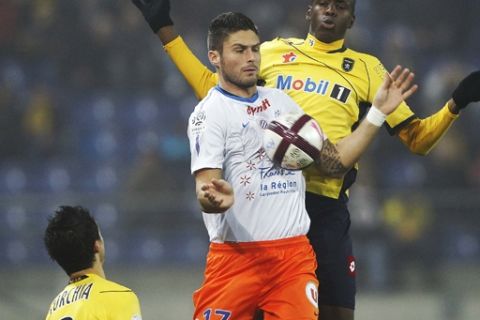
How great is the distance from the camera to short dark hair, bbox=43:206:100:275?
453 centimetres

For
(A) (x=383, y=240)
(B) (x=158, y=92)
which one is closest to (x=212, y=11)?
(B) (x=158, y=92)

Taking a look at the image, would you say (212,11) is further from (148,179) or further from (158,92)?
(148,179)

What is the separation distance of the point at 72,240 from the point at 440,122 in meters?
1.87

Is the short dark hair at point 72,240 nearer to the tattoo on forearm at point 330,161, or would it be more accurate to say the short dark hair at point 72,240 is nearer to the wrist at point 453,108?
the tattoo on forearm at point 330,161

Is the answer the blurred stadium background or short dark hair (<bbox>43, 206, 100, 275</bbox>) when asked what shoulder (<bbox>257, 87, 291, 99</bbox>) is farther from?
the blurred stadium background

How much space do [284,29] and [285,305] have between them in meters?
8.50

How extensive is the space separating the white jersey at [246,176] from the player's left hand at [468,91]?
1051 millimetres

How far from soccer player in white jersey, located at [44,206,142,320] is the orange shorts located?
1.20 ft

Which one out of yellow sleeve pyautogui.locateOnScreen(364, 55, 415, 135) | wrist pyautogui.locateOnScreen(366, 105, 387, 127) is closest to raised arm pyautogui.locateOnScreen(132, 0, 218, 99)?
yellow sleeve pyautogui.locateOnScreen(364, 55, 415, 135)

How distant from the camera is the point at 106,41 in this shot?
12.7 m

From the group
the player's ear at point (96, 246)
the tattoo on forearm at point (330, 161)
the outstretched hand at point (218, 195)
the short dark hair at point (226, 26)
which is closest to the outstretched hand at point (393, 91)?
the tattoo on forearm at point (330, 161)

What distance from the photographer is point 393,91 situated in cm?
468

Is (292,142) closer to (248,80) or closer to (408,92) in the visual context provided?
(248,80)

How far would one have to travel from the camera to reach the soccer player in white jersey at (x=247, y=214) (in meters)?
4.49
